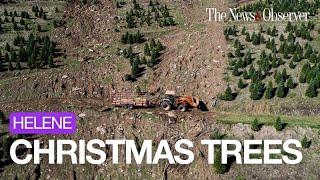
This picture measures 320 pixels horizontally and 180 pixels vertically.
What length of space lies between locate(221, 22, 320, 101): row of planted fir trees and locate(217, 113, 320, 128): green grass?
7.61ft

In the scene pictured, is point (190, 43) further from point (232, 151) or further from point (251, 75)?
point (232, 151)

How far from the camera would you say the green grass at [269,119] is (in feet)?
165

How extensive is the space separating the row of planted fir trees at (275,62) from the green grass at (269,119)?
2320 millimetres

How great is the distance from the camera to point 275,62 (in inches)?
2277

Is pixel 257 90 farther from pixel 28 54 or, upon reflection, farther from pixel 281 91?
pixel 28 54

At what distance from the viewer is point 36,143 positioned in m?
48.2

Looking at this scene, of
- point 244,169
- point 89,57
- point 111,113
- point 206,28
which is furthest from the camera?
point 206,28

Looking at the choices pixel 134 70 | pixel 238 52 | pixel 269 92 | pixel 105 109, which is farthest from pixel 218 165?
pixel 238 52

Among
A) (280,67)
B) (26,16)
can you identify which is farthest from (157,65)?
(26,16)

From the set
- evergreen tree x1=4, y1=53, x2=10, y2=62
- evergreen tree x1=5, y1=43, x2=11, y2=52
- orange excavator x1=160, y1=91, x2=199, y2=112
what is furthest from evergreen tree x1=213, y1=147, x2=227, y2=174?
evergreen tree x1=5, y1=43, x2=11, y2=52

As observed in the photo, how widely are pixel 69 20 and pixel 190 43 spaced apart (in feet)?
62.6

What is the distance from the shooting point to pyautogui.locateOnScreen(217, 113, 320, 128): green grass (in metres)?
50.3

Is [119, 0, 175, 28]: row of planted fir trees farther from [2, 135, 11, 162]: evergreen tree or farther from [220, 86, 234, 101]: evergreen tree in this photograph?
[2, 135, 11, 162]: evergreen tree

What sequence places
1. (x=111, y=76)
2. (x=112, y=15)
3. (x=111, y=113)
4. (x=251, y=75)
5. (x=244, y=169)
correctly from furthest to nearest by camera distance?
(x=112, y=15)
(x=111, y=76)
(x=251, y=75)
(x=111, y=113)
(x=244, y=169)
